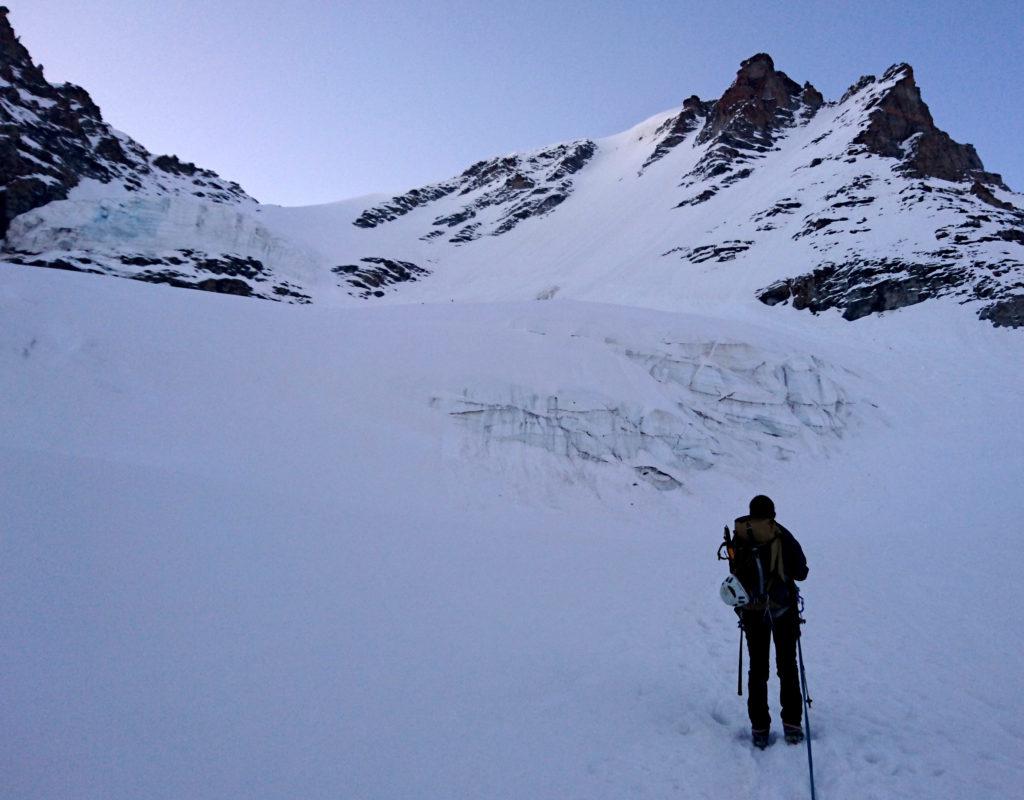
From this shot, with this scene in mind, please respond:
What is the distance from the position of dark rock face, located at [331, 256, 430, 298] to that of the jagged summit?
0.33 m

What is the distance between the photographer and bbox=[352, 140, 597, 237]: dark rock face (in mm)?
86750

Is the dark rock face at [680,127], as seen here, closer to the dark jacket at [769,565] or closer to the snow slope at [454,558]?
the snow slope at [454,558]

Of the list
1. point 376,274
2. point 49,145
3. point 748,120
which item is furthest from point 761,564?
point 748,120

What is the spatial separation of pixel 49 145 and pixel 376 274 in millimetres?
31732

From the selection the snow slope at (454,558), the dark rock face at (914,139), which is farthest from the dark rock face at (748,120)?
the snow slope at (454,558)

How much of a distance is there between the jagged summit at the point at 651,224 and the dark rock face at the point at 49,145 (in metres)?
0.19

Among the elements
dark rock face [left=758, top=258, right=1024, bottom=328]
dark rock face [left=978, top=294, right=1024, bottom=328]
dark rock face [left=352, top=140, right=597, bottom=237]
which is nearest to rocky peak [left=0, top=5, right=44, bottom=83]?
dark rock face [left=352, top=140, right=597, bottom=237]

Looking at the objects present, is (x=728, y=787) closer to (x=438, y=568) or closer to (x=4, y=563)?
(x=438, y=568)

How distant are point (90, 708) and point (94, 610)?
1.11 meters

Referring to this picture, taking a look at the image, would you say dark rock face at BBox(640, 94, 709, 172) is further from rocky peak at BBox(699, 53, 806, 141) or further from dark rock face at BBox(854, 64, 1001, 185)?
dark rock face at BBox(854, 64, 1001, 185)

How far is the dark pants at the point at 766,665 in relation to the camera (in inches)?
156

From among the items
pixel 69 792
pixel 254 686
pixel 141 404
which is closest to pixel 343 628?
pixel 254 686

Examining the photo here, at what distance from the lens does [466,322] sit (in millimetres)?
15898

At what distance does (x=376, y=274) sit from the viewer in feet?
214
